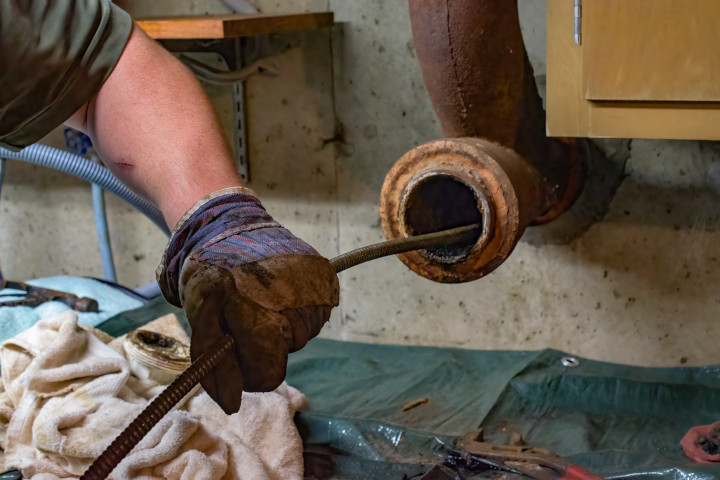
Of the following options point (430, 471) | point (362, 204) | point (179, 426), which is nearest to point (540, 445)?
point (430, 471)

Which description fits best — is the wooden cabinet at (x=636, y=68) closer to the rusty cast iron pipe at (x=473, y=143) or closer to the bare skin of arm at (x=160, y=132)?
the rusty cast iron pipe at (x=473, y=143)

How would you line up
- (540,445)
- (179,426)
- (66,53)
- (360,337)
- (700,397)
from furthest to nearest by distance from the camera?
(360,337)
(700,397)
(540,445)
(179,426)
(66,53)

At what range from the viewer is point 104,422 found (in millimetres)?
1279

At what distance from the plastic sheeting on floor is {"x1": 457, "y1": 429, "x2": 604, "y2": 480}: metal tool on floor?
5cm

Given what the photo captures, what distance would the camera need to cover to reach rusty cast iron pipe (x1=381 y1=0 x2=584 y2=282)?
50.4 inches

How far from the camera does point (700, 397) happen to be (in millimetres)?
1570

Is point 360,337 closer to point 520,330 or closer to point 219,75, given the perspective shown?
point 520,330

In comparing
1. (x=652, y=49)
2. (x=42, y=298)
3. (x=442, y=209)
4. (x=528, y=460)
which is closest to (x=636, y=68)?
(x=652, y=49)

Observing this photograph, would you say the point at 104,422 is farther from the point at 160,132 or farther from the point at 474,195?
the point at 474,195

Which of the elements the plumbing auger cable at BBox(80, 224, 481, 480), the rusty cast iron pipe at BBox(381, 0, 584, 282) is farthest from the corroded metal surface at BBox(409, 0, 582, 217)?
the plumbing auger cable at BBox(80, 224, 481, 480)

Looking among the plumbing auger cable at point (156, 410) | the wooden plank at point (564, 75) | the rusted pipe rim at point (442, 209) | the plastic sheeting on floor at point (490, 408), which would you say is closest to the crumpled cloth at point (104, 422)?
the plastic sheeting on floor at point (490, 408)

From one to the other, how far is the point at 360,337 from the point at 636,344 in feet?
2.40

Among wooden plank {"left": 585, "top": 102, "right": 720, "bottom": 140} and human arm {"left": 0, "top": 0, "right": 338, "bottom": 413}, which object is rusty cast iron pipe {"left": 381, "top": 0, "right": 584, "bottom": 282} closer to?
wooden plank {"left": 585, "top": 102, "right": 720, "bottom": 140}

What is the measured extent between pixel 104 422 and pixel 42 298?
641 millimetres
